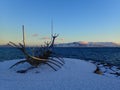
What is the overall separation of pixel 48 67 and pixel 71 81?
4015 mm

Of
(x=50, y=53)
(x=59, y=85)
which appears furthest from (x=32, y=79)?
(x=50, y=53)

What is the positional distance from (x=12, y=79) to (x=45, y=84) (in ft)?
7.22

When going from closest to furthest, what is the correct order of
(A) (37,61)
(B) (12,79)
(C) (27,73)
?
1. (B) (12,79)
2. (C) (27,73)
3. (A) (37,61)

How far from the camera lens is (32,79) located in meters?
10.6

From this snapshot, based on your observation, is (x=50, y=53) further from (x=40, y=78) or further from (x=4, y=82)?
(x=4, y=82)

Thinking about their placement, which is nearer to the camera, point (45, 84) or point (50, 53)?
point (45, 84)

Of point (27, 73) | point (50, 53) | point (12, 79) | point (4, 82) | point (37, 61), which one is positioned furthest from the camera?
point (50, 53)

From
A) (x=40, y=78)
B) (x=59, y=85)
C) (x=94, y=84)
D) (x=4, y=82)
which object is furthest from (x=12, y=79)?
(x=94, y=84)

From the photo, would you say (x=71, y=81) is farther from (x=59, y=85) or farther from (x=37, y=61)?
(x=37, y=61)

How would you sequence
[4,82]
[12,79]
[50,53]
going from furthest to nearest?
[50,53], [12,79], [4,82]

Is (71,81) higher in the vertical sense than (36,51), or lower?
lower

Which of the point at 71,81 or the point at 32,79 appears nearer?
the point at 71,81

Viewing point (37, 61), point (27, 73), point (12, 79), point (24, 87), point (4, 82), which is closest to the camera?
point (24, 87)

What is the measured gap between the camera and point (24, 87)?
884 centimetres
